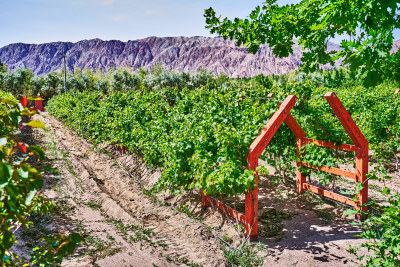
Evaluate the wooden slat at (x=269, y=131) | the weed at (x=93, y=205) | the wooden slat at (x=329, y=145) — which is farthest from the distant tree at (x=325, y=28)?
the weed at (x=93, y=205)

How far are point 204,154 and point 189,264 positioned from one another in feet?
5.50

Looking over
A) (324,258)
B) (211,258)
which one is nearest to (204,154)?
(211,258)

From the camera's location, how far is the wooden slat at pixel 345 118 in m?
4.92

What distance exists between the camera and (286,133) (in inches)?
255

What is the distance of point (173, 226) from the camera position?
5422 mm

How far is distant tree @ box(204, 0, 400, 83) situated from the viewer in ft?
8.70

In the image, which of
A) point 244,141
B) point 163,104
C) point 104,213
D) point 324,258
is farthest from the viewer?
point 163,104

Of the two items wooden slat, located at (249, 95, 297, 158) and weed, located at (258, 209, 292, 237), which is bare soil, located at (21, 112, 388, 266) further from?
wooden slat, located at (249, 95, 297, 158)

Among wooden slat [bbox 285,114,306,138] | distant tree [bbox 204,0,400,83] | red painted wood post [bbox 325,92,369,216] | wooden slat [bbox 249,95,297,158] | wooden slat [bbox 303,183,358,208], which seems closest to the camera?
distant tree [bbox 204,0,400,83]

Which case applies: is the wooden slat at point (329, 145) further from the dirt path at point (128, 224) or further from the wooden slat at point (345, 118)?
the dirt path at point (128, 224)

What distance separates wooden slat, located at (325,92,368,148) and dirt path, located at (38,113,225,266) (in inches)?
123

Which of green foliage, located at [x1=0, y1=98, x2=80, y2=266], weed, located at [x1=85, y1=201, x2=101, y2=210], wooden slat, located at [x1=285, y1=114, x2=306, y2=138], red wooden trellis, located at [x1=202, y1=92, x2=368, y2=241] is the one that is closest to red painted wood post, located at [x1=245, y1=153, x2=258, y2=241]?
red wooden trellis, located at [x1=202, y1=92, x2=368, y2=241]

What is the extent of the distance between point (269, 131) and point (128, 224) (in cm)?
322

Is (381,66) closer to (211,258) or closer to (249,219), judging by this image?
(249,219)
